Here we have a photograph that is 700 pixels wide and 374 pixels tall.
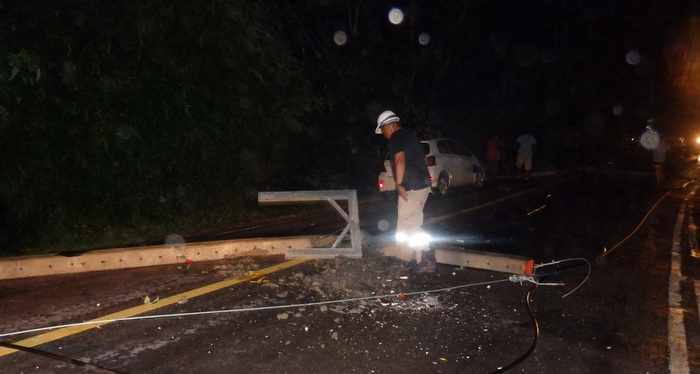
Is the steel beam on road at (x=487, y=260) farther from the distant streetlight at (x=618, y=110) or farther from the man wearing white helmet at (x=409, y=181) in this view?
the distant streetlight at (x=618, y=110)

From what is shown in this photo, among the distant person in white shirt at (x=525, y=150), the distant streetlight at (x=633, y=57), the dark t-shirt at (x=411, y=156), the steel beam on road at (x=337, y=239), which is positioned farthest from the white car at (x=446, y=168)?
the distant streetlight at (x=633, y=57)

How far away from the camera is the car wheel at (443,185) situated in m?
14.5

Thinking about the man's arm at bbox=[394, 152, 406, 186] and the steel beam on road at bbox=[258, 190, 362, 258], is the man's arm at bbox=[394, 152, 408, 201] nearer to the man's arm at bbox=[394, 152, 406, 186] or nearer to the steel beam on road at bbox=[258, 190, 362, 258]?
the man's arm at bbox=[394, 152, 406, 186]

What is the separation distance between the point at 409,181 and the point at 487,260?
1383mm

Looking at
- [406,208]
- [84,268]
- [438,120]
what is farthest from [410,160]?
[438,120]

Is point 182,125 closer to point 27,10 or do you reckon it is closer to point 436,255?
point 27,10

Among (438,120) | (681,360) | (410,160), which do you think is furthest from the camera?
(438,120)

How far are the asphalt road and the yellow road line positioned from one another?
10 cm

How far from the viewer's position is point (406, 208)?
626 cm

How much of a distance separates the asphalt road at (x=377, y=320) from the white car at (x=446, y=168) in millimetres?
5701

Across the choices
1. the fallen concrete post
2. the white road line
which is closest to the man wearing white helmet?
the fallen concrete post

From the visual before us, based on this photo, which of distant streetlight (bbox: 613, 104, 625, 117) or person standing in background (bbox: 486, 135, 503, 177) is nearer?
person standing in background (bbox: 486, 135, 503, 177)

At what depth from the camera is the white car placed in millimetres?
13184

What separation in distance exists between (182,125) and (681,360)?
877cm
